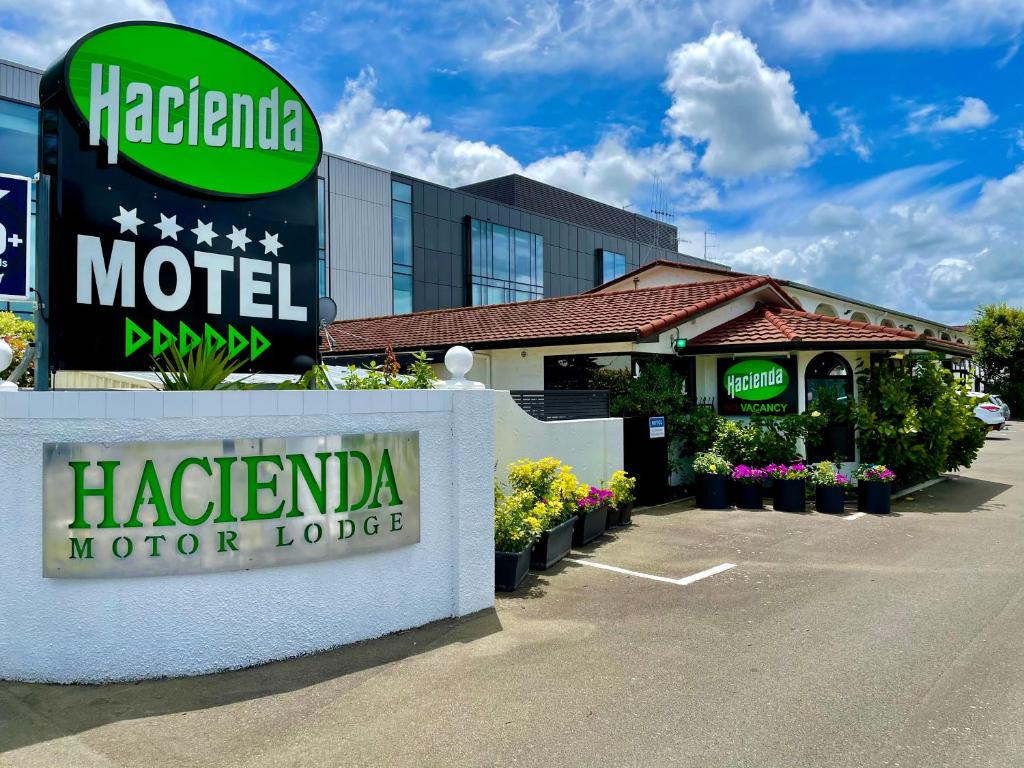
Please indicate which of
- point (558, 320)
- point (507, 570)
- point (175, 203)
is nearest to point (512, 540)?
point (507, 570)

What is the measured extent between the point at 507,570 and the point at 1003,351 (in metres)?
40.2

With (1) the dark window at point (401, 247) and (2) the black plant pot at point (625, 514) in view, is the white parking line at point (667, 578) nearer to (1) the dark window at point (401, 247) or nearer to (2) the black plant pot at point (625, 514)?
(2) the black plant pot at point (625, 514)

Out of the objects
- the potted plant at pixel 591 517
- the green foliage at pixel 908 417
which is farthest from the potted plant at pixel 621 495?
the green foliage at pixel 908 417

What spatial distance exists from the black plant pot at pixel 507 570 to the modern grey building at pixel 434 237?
2315 centimetres

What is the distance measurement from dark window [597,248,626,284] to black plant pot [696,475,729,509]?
37153mm

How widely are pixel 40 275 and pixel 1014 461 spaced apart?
2112 cm

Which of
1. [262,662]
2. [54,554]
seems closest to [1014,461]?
[262,662]

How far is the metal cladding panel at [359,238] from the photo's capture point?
32.3 meters

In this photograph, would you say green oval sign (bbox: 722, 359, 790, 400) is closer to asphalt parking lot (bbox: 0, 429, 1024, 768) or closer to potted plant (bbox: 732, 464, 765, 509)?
potted plant (bbox: 732, 464, 765, 509)

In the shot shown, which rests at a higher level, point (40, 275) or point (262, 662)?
point (40, 275)

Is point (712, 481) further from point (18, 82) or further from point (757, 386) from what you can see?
point (18, 82)

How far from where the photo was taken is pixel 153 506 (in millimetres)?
4859

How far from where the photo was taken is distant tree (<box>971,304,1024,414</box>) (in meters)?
37.4

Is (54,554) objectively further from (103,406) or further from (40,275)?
(40,275)
